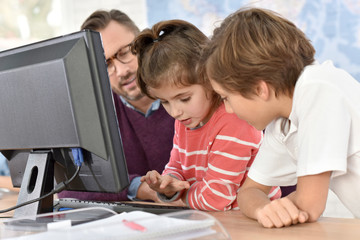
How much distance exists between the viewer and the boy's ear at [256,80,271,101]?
1.11 m

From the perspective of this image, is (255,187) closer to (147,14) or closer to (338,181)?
(338,181)

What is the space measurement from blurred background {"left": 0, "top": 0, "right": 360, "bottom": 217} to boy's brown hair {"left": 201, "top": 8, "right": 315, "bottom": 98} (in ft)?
3.94

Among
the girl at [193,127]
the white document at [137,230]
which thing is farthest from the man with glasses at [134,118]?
the white document at [137,230]

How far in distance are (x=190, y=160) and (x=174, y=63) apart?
1.12 ft

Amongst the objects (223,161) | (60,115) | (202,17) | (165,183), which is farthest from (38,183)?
(202,17)

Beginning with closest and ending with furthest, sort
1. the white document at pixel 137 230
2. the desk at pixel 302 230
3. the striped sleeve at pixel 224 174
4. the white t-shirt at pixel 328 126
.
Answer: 1. the white document at pixel 137 230
2. the desk at pixel 302 230
3. the white t-shirt at pixel 328 126
4. the striped sleeve at pixel 224 174

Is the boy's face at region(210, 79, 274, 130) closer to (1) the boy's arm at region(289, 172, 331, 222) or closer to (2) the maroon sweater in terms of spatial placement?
(1) the boy's arm at region(289, 172, 331, 222)

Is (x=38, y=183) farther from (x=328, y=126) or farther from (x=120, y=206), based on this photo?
(x=328, y=126)

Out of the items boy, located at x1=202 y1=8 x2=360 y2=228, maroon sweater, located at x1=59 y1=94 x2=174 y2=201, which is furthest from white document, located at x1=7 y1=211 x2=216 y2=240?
maroon sweater, located at x1=59 y1=94 x2=174 y2=201

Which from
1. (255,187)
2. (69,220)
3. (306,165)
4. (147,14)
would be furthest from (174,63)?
(147,14)

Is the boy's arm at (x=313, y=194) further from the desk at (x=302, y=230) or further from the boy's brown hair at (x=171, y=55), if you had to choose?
the boy's brown hair at (x=171, y=55)

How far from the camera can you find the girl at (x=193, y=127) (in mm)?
1322

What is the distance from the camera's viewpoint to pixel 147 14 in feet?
10.3

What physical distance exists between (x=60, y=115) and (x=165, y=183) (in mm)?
454
